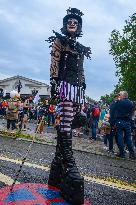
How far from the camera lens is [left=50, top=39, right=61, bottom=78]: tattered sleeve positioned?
443 centimetres

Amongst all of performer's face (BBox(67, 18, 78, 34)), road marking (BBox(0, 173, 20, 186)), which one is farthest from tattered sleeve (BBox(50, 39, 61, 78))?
road marking (BBox(0, 173, 20, 186))

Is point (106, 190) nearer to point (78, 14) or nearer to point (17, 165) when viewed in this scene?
point (17, 165)

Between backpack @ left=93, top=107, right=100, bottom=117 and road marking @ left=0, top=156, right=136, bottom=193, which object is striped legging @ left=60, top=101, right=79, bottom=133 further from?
backpack @ left=93, top=107, right=100, bottom=117

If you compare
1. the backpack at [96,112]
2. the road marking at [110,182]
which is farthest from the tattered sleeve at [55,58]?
the backpack at [96,112]

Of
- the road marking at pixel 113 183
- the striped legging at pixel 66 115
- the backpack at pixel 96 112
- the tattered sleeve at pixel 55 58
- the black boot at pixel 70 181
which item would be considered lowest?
the road marking at pixel 113 183

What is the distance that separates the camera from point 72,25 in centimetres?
471

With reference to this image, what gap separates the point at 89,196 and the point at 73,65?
62.4 inches

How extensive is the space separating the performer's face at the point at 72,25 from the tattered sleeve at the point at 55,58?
10.7 inches

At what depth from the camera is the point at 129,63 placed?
176ft

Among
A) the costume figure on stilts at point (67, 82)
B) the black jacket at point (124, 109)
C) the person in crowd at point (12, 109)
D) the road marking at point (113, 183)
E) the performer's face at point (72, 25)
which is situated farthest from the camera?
the person in crowd at point (12, 109)

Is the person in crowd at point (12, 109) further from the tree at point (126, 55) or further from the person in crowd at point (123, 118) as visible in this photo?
the tree at point (126, 55)

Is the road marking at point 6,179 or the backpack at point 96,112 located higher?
the backpack at point 96,112

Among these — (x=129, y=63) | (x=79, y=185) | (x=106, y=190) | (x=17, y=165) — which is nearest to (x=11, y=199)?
(x=79, y=185)

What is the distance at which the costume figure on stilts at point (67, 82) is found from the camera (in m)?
4.28
